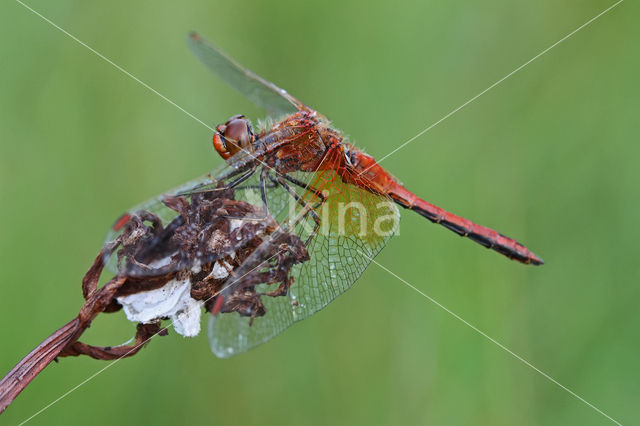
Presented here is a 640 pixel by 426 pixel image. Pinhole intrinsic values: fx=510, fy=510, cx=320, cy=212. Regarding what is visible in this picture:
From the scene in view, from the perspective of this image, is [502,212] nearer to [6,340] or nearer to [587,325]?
[587,325]

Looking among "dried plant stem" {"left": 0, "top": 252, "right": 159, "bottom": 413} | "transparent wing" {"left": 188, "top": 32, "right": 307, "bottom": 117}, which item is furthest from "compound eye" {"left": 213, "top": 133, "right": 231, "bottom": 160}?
"dried plant stem" {"left": 0, "top": 252, "right": 159, "bottom": 413}

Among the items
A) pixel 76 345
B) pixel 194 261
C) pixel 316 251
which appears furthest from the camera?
pixel 316 251

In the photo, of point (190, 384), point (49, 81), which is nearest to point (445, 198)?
point (190, 384)

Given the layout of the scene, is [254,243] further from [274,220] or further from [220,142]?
[220,142]

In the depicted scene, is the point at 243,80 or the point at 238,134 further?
the point at 243,80

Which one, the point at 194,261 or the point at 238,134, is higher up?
the point at 238,134

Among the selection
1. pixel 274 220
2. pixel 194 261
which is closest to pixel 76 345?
pixel 194 261
